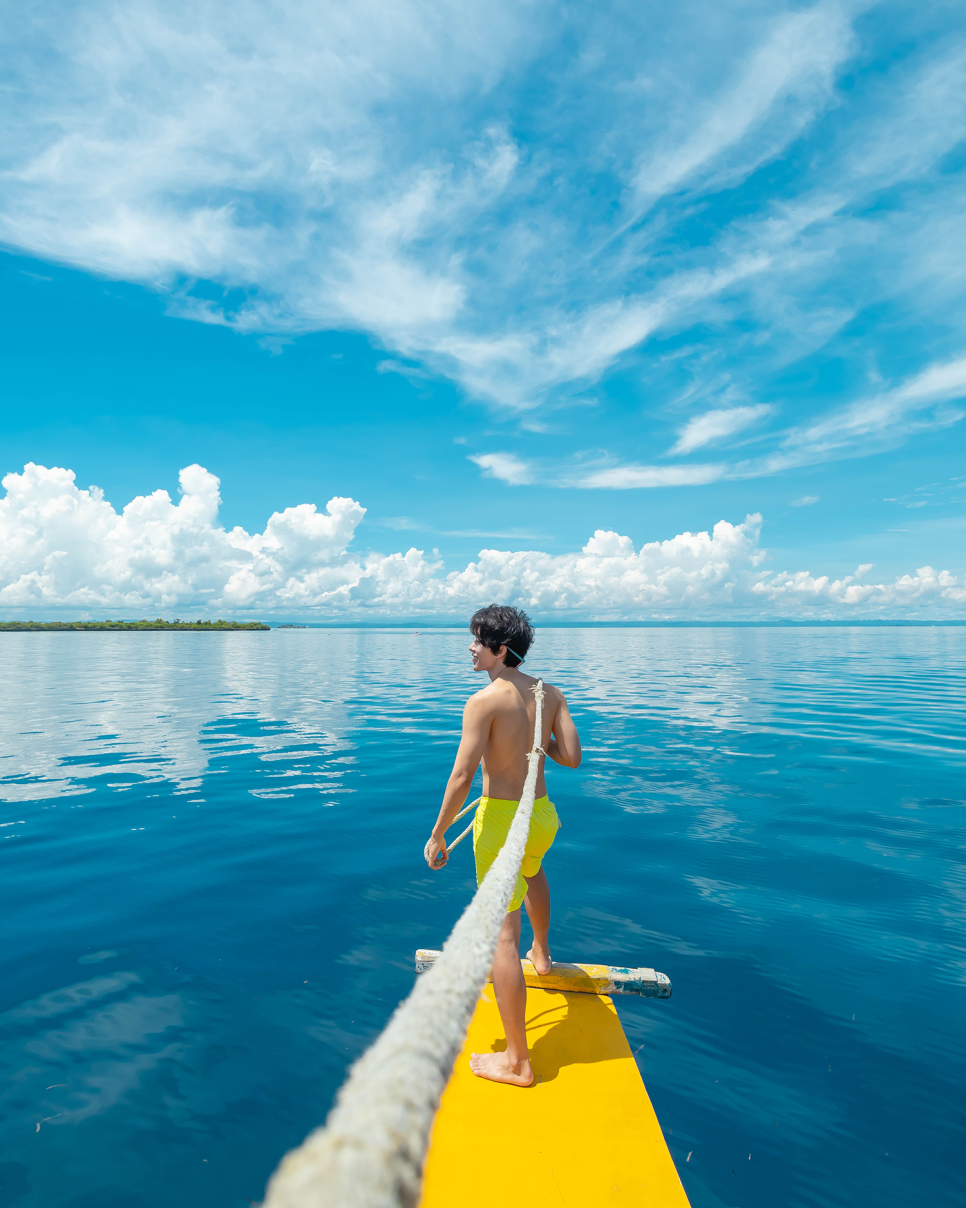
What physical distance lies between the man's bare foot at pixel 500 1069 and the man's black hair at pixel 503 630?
2.33 meters

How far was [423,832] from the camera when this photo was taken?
8367mm

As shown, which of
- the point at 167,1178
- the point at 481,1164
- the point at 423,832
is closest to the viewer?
the point at 481,1164

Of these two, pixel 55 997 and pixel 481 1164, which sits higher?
pixel 481 1164

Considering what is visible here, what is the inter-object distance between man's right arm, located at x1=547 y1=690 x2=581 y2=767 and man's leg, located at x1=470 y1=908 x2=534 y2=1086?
1091mm

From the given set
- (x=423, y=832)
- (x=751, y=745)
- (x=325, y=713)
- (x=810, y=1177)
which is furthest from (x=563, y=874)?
(x=325, y=713)

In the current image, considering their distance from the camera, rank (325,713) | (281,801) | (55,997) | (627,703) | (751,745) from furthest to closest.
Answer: (627,703) → (325,713) → (751,745) → (281,801) → (55,997)

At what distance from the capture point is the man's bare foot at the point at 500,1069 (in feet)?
11.3

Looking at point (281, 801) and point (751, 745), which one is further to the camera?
point (751, 745)

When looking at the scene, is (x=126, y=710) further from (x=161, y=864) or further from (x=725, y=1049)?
(x=725, y=1049)

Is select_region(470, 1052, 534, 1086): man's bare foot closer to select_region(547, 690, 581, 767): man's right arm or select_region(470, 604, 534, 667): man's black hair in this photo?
select_region(547, 690, 581, 767): man's right arm

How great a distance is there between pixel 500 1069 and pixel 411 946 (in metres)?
2.10

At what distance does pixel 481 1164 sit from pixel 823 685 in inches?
1012

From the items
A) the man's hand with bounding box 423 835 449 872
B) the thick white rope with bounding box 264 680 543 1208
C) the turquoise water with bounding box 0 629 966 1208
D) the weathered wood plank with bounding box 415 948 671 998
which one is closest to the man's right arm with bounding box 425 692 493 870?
the man's hand with bounding box 423 835 449 872

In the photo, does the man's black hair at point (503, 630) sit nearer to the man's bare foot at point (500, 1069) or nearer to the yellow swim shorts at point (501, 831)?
the yellow swim shorts at point (501, 831)
